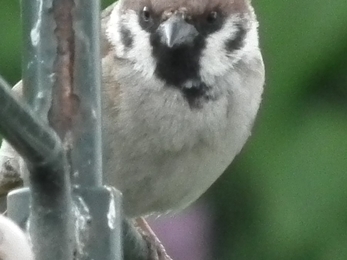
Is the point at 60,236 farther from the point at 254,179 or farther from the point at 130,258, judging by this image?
the point at 254,179

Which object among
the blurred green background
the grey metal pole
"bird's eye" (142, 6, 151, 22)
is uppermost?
the grey metal pole

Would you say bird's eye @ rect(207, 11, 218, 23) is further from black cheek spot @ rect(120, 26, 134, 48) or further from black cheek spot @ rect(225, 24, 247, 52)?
black cheek spot @ rect(120, 26, 134, 48)

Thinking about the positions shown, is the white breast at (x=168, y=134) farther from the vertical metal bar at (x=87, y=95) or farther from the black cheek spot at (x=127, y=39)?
the vertical metal bar at (x=87, y=95)

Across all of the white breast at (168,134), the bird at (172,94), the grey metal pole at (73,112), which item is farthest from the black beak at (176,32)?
the grey metal pole at (73,112)

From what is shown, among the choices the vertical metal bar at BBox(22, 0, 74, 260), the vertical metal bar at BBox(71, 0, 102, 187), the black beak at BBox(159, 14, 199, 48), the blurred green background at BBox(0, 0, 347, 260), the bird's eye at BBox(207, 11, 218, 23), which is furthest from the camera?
the blurred green background at BBox(0, 0, 347, 260)

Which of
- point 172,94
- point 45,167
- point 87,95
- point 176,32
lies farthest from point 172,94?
point 45,167

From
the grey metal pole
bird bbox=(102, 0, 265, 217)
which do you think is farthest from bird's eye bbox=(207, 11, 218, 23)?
the grey metal pole

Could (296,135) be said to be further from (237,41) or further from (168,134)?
(168,134)

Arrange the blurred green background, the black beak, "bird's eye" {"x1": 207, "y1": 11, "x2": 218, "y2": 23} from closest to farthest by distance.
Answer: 1. the black beak
2. "bird's eye" {"x1": 207, "y1": 11, "x2": 218, "y2": 23}
3. the blurred green background
